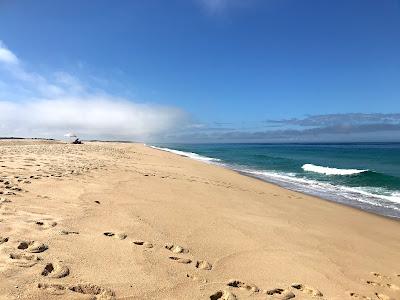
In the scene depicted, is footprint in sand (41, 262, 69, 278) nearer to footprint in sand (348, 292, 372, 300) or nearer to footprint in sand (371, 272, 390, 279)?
footprint in sand (348, 292, 372, 300)

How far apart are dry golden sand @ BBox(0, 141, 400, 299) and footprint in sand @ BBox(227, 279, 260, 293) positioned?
0.02 meters

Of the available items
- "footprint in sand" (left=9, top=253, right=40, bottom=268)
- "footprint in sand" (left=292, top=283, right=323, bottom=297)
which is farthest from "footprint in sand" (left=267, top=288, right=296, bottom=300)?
"footprint in sand" (left=9, top=253, right=40, bottom=268)

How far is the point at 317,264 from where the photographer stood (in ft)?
20.0

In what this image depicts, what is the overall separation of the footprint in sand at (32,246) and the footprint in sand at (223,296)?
6.95ft

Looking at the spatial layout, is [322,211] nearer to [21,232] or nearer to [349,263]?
[349,263]

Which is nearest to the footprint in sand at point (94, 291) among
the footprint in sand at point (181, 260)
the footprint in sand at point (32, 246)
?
the footprint in sand at point (32, 246)

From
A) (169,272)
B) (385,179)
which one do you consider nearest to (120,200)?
(169,272)

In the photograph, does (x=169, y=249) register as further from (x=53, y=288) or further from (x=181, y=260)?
(x=53, y=288)

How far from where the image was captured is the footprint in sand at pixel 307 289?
4824 millimetres

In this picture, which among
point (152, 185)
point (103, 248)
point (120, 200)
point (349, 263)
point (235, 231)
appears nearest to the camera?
point (103, 248)

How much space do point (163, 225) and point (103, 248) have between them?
194 cm

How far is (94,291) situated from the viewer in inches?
151

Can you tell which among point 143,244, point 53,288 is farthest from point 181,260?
point 53,288

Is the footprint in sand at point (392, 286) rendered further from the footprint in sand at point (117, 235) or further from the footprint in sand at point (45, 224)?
the footprint in sand at point (45, 224)
